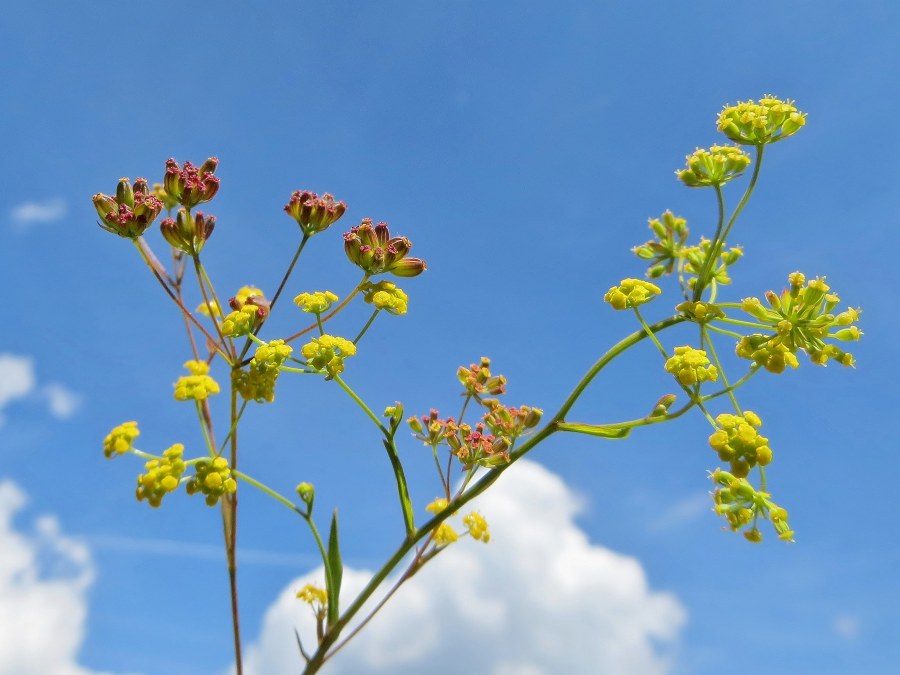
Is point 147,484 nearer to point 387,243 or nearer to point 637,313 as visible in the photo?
point 387,243

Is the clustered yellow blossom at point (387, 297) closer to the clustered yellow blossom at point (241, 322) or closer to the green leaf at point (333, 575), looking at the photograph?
the clustered yellow blossom at point (241, 322)

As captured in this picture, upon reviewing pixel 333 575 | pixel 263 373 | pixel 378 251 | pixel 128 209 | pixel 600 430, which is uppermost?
pixel 128 209

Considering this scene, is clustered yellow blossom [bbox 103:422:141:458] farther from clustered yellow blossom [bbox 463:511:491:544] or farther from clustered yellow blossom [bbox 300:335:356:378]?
clustered yellow blossom [bbox 463:511:491:544]

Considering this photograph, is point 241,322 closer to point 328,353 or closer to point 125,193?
point 328,353

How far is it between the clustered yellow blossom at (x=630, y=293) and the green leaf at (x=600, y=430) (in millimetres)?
401

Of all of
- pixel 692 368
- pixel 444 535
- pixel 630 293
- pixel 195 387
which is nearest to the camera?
pixel 692 368

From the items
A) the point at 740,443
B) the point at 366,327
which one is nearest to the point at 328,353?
the point at 366,327

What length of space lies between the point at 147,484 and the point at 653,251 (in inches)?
84.2

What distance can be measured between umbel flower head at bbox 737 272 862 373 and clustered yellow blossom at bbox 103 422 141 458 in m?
2.08

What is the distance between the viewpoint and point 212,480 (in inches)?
94.3

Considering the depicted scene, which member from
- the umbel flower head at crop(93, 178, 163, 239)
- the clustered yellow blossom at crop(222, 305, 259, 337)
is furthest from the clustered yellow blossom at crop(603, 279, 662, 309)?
the umbel flower head at crop(93, 178, 163, 239)

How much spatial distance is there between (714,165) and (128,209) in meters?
2.13

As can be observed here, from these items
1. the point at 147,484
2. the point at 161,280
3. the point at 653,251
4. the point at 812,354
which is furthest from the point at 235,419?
the point at 812,354

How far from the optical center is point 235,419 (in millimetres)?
2512
